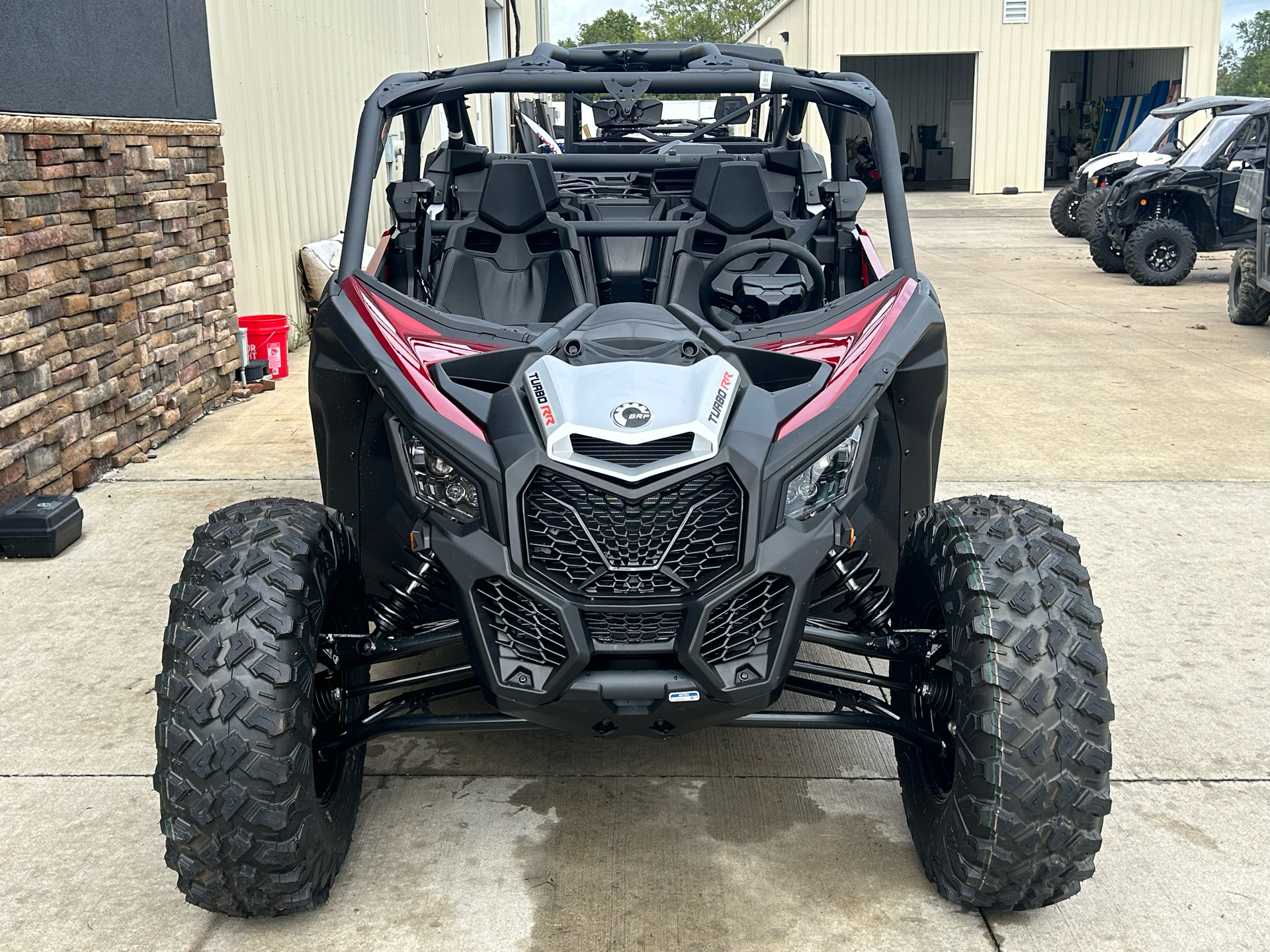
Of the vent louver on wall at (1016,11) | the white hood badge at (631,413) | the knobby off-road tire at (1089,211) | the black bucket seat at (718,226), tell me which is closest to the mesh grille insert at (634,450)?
the white hood badge at (631,413)

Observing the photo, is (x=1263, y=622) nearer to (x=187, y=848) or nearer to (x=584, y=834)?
(x=584, y=834)

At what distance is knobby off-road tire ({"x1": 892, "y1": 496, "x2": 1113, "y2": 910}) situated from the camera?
2.65m

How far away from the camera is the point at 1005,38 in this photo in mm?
30938

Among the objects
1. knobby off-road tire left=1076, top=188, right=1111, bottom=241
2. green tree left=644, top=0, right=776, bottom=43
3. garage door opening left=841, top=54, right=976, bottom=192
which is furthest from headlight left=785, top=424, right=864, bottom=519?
green tree left=644, top=0, right=776, bottom=43

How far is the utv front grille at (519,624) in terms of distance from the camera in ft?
8.75

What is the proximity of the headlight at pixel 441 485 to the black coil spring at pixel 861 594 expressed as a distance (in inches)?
33.4

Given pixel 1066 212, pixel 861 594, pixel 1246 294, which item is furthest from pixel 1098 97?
pixel 861 594

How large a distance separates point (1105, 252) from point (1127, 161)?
93.8 inches

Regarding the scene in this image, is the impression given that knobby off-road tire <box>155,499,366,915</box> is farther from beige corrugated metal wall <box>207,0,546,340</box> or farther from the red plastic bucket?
beige corrugated metal wall <box>207,0,546,340</box>

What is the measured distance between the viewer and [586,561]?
2674 millimetres

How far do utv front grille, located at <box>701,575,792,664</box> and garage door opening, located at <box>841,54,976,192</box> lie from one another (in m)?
37.1

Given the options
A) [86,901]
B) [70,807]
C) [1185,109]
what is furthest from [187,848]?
[1185,109]

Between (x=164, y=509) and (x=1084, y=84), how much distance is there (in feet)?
129

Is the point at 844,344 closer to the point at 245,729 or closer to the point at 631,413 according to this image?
the point at 631,413
